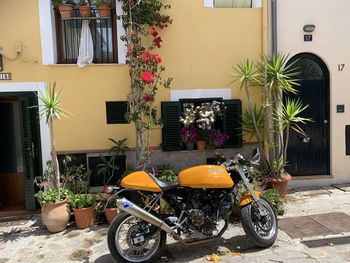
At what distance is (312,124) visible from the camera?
7.27m

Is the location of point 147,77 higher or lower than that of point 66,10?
lower

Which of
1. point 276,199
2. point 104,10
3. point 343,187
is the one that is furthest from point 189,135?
point 343,187

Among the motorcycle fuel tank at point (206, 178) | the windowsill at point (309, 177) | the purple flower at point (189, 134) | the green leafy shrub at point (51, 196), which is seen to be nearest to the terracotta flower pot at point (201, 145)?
the purple flower at point (189, 134)

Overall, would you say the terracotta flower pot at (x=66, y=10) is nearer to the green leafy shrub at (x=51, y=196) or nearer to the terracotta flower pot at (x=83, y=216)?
the green leafy shrub at (x=51, y=196)

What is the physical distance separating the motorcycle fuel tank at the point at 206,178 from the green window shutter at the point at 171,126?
7.11 ft

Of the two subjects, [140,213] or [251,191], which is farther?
[251,191]

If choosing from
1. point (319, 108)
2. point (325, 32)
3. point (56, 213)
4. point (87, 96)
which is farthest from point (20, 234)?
point (325, 32)

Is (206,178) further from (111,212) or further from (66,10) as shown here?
(66,10)

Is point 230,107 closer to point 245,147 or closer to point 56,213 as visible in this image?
point 245,147

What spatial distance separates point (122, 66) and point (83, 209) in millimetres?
2469

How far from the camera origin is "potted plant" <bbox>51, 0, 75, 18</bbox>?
20.9 feet

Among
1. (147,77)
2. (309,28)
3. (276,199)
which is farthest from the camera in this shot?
(309,28)

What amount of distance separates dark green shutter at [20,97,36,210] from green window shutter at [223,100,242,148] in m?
3.30

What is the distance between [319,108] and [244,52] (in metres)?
1.82
